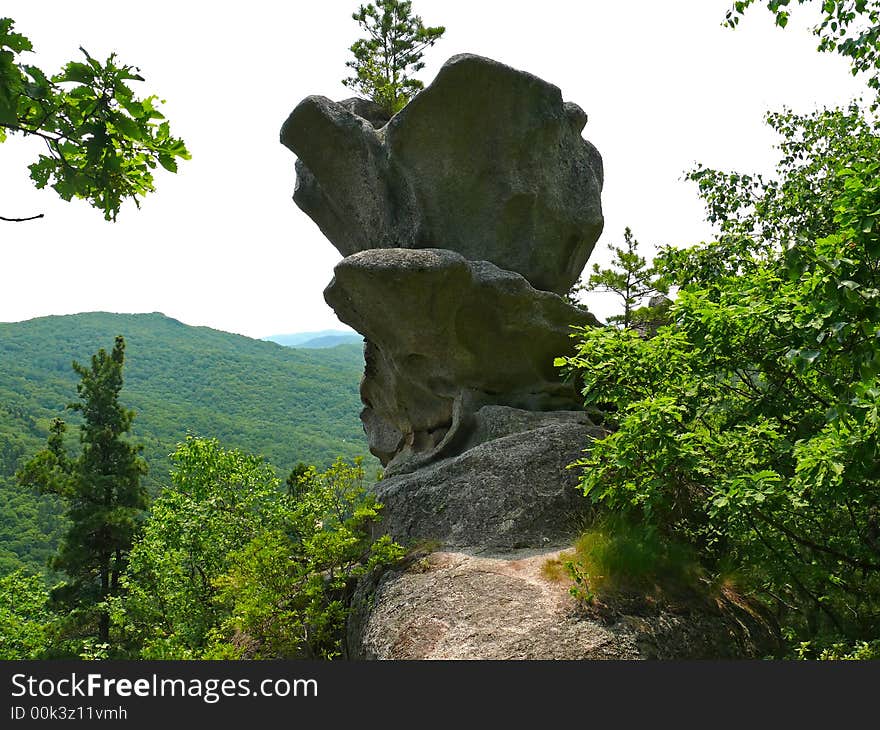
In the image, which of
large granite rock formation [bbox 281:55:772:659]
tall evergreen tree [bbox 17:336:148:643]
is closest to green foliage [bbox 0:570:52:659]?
tall evergreen tree [bbox 17:336:148:643]

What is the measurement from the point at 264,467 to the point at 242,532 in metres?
7.41

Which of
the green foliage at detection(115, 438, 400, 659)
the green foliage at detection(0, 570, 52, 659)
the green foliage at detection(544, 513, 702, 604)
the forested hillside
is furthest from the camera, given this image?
the forested hillside

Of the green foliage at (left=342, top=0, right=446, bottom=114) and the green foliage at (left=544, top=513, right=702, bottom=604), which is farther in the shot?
the green foliage at (left=342, top=0, right=446, bottom=114)

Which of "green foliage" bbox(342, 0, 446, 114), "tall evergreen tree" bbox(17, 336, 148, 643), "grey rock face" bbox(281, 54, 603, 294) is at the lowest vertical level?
"tall evergreen tree" bbox(17, 336, 148, 643)

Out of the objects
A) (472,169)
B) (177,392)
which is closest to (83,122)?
(472,169)

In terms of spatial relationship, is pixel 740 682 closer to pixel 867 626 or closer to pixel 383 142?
pixel 867 626

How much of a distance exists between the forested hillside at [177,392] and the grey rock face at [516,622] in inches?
2138

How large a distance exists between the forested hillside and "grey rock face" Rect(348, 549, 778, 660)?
178ft

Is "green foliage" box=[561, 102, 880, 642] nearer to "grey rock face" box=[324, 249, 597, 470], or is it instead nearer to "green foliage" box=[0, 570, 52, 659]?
"grey rock face" box=[324, 249, 597, 470]

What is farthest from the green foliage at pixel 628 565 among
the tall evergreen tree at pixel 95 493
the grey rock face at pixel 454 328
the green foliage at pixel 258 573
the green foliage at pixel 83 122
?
the tall evergreen tree at pixel 95 493

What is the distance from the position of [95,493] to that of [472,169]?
19.1 m

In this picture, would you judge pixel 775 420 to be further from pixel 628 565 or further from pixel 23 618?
pixel 23 618

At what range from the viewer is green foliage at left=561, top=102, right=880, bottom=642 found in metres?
5.22

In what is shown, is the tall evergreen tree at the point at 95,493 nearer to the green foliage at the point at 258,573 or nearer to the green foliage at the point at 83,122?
the green foliage at the point at 258,573
